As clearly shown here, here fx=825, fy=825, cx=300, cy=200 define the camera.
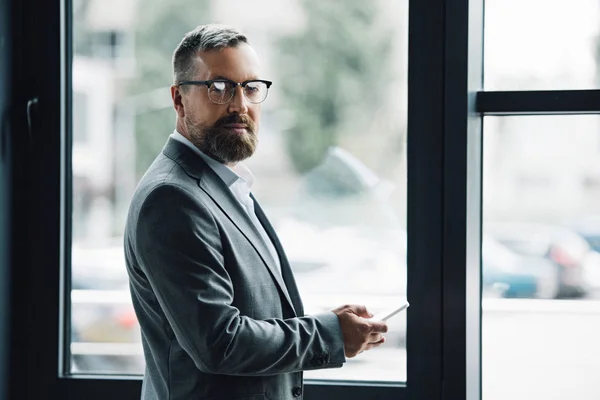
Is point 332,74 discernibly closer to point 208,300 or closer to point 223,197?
point 223,197

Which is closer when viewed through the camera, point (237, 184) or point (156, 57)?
point (237, 184)

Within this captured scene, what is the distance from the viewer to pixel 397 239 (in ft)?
6.86

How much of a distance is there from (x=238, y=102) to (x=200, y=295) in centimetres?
→ 44

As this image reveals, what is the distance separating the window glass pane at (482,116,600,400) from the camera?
2.05 m

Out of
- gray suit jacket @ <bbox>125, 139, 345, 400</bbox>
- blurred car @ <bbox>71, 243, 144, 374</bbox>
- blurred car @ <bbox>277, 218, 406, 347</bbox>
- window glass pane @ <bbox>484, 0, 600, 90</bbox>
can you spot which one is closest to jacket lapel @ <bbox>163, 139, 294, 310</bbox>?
gray suit jacket @ <bbox>125, 139, 345, 400</bbox>

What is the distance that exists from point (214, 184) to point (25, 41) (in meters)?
0.87

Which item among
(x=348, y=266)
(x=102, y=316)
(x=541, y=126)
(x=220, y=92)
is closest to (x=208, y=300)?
→ (x=220, y=92)

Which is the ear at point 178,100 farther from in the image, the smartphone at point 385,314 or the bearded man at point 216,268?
the smartphone at point 385,314

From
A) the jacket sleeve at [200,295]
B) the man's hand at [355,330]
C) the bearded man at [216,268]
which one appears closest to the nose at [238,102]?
the bearded man at [216,268]

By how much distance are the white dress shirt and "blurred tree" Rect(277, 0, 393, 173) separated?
0.36 meters

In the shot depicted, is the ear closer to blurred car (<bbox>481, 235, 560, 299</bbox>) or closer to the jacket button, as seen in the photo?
the jacket button

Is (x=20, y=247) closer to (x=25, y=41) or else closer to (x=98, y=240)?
(x=98, y=240)

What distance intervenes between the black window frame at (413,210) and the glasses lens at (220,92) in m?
0.56

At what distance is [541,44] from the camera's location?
2.07m
